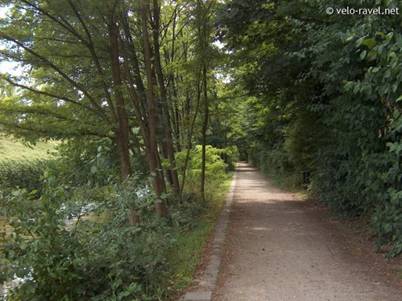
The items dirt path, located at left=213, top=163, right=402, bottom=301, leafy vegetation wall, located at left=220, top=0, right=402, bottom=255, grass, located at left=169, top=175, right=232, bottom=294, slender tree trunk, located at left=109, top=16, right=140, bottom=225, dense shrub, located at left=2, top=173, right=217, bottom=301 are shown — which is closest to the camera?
dense shrub, located at left=2, top=173, right=217, bottom=301

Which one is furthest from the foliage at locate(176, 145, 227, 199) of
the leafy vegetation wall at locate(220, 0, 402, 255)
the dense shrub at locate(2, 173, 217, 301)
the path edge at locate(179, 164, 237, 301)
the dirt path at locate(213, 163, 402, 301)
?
the dense shrub at locate(2, 173, 217, 301)

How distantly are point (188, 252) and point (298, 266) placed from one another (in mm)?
1782

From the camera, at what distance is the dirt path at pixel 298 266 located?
5137 mm

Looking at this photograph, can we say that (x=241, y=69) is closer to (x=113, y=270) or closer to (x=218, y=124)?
(x=218, y=124)

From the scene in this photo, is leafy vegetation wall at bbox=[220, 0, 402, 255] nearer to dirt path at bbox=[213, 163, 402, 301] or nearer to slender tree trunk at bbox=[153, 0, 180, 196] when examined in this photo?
dirt path at bbox=[213, 163, 402, 301]

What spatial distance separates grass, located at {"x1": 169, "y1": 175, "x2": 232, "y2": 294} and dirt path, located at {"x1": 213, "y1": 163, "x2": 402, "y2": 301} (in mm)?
439

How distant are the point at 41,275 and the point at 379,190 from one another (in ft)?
17.0

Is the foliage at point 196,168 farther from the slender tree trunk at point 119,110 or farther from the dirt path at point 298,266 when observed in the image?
the dirt path at point 298,266

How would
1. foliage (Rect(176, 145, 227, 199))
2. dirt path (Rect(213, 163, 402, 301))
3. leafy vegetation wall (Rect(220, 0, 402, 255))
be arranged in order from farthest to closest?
foliage (Rect(176, 145, 227, 199)), dirt path (Rect(213, 163, 402, 301)), leafy vegetation wall (Rect(220, 0, 402, 255))

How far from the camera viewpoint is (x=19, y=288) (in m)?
4.31

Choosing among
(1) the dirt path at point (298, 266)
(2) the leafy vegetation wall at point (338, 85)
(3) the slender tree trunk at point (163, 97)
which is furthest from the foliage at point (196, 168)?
(1) the dirt path at point (298, 266)

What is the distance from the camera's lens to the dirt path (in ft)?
16.9

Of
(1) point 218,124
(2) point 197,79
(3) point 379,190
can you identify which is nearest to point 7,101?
(2) point 197,79

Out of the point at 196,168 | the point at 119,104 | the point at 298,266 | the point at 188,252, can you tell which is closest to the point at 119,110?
the point at 119,104
